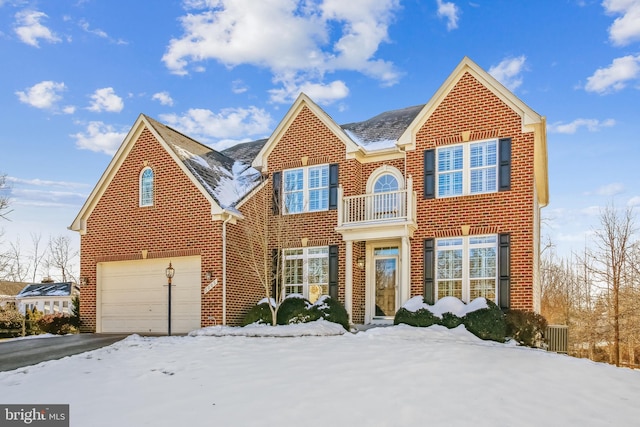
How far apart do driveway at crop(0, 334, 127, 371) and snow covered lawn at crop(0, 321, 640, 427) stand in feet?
3.58

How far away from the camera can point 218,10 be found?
1480 centimetres

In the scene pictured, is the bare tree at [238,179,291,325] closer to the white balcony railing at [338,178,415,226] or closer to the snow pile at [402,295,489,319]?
the white balcony railing at [338,178,415,226]

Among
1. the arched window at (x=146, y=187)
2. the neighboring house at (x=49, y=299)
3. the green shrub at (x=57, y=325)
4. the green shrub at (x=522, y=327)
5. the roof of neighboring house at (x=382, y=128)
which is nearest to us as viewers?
the green shrub at (x=522, y=327)

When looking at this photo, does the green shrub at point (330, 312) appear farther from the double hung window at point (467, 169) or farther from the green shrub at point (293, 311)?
the double hung window at point (467, 169)

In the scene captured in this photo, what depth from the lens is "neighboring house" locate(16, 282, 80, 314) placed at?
2530 centimetres

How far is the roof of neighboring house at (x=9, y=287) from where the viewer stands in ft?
122

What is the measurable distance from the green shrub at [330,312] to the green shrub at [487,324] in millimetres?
3447

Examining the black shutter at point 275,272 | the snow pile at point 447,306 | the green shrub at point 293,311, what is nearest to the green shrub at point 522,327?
the snow pile at point 447,306

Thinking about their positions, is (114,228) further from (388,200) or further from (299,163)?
(388,200)

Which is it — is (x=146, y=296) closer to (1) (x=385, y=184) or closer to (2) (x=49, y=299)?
(1) (x=385, y=184)

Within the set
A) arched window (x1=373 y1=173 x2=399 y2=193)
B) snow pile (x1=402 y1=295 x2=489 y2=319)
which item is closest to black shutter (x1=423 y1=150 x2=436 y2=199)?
arched window (x1=373 y1=173 x2=399 y2=193)

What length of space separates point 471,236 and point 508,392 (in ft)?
25.6

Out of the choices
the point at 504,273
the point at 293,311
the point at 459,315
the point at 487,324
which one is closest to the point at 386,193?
the point at 504,273

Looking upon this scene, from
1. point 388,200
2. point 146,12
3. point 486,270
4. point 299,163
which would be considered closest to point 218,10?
point 146,12
